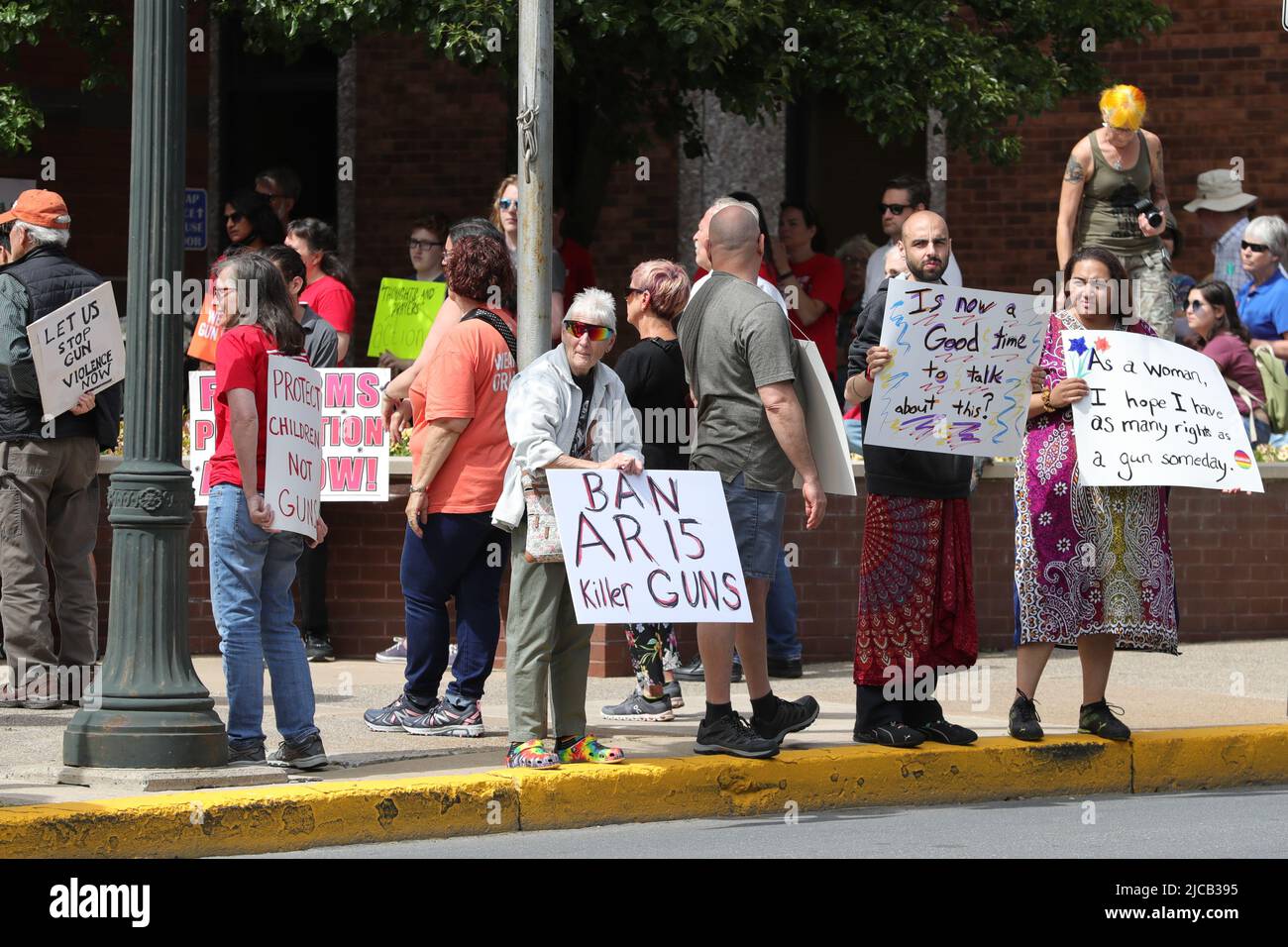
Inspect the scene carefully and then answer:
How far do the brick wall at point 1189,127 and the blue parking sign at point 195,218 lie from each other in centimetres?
636

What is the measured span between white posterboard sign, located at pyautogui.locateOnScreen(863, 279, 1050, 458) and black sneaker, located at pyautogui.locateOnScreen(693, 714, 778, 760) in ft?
4.14

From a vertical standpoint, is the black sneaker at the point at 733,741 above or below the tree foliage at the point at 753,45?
below

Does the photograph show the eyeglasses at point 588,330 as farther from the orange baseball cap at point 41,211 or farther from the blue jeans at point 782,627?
the blue jeans at point 782,627

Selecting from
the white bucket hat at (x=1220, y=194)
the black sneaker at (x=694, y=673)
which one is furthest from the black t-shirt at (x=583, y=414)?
the white bucket hat at (x=1220, y=194)

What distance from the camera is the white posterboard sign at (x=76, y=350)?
32.1 ft

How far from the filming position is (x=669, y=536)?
8.34 meters

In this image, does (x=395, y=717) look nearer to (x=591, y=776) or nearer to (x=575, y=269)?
(x=591, y=776)

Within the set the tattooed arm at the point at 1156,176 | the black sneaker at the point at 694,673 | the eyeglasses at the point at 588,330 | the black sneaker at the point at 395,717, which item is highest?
the tattooed arm at the point at 1156,176

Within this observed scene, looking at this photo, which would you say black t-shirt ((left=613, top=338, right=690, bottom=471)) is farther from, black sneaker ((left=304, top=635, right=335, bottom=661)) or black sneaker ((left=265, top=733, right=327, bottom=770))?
black sneaker ((left=304, top=635, right=335, bottom=661))

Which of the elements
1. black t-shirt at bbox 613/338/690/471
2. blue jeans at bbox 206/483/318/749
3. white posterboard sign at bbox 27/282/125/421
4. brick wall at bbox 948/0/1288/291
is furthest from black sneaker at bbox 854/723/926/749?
brick wall at bbox 948/0/1288/291

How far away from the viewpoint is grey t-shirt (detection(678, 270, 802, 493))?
8.46 metres
